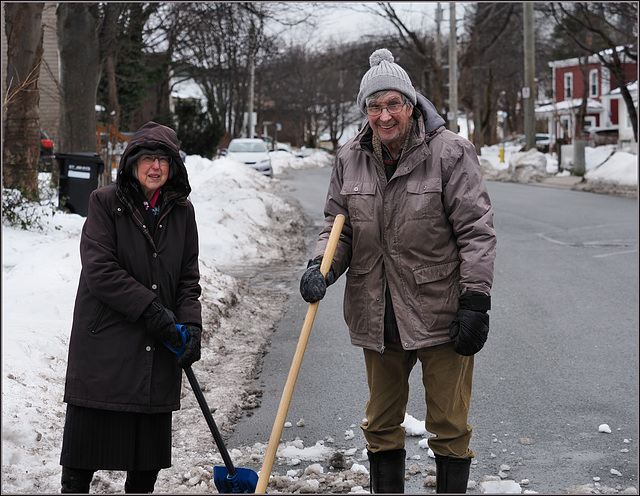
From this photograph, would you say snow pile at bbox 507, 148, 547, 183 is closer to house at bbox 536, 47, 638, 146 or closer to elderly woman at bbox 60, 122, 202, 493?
elderly woman at bbox 60, 122, 202, 493

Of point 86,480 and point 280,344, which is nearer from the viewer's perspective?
point 86,480

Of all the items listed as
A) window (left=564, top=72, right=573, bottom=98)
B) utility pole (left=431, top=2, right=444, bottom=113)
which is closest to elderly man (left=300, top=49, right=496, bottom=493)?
utility pole (left=431, top=2, right=444, bottom=113)

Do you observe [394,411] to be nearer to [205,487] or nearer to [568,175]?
[205,487]

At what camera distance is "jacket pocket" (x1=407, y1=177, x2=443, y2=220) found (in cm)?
351

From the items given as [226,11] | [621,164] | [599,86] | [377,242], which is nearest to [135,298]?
[377,242]

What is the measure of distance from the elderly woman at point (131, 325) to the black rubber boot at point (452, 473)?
3.81 feet

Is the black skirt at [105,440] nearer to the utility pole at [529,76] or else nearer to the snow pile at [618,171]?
the snow pile at [618,171]

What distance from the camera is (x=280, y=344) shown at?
23.2ft

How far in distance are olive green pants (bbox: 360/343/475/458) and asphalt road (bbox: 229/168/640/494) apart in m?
0.55

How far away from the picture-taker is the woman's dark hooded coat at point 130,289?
3410 millimetres

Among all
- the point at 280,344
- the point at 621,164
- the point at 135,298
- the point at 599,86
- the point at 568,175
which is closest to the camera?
the point at 135,298

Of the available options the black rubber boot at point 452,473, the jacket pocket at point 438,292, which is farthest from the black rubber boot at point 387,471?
the jacket pocket at point 438,292

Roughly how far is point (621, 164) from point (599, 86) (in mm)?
36754

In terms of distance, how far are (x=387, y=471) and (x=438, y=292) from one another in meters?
0.87
